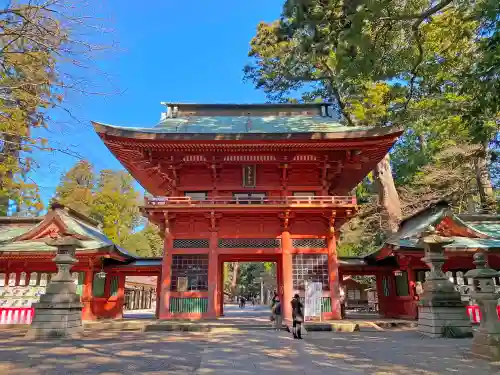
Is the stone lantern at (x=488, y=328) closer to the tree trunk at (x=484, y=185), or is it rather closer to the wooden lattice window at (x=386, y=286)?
the wooden lattice window at (x=386, y=286)

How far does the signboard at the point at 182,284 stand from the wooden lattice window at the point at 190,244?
1371 millimetres

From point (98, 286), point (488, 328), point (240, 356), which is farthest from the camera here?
point (98, 286)

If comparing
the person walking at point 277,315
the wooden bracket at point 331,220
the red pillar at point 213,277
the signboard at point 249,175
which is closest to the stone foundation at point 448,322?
the person walking at point 277,315

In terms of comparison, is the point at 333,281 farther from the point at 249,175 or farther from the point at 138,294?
the point at 138,294

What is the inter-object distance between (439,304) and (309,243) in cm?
605

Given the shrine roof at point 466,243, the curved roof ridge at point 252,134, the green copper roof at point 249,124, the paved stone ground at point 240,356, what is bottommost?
the paved stone ground at point 240,356

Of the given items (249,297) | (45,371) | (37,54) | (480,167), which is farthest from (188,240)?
(249,297)

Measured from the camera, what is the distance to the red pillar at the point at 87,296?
1581 centimetres

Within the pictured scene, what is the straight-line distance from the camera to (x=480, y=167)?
21484 millimetres

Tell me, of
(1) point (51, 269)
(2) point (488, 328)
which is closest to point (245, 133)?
(2) point (488, 328)

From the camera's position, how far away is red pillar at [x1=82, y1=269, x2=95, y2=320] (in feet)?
51.9

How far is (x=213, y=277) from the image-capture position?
14609 millimetres

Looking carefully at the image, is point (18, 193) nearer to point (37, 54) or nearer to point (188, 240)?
point (188, 240)

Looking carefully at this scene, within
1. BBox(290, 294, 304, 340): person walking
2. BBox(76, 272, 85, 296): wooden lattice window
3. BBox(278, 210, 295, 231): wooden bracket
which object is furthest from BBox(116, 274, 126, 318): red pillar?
BBox(290, 294, 304, 340): person walking
